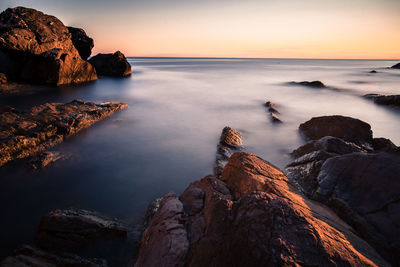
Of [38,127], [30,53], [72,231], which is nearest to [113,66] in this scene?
[30,53]

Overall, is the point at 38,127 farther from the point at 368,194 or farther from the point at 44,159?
the point at 368,194

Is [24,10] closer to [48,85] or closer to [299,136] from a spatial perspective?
[48,85]

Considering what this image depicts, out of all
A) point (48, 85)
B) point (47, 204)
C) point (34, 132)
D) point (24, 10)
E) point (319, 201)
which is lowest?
point (47, 204)

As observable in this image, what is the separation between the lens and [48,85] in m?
16.8

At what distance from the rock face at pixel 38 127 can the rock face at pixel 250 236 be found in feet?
17.9

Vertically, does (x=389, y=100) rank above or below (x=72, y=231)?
above

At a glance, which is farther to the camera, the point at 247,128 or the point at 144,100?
the point at 144,100

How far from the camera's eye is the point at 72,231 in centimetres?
307

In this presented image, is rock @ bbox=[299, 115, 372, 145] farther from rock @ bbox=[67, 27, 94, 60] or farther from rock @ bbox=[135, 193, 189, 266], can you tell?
rock @ bbox=[67, 27, 94, 60]

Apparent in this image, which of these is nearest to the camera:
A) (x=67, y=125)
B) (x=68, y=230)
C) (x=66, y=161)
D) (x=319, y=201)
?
(x=68, y=230)

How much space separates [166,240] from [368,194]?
10.9 ft

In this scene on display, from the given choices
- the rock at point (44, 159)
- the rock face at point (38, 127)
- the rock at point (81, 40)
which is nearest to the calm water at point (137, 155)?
the rock at point (44, 159)

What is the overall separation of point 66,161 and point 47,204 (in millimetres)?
1807

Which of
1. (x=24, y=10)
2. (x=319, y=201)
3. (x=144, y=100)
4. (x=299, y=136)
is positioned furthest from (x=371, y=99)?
(x=24, y=10)
